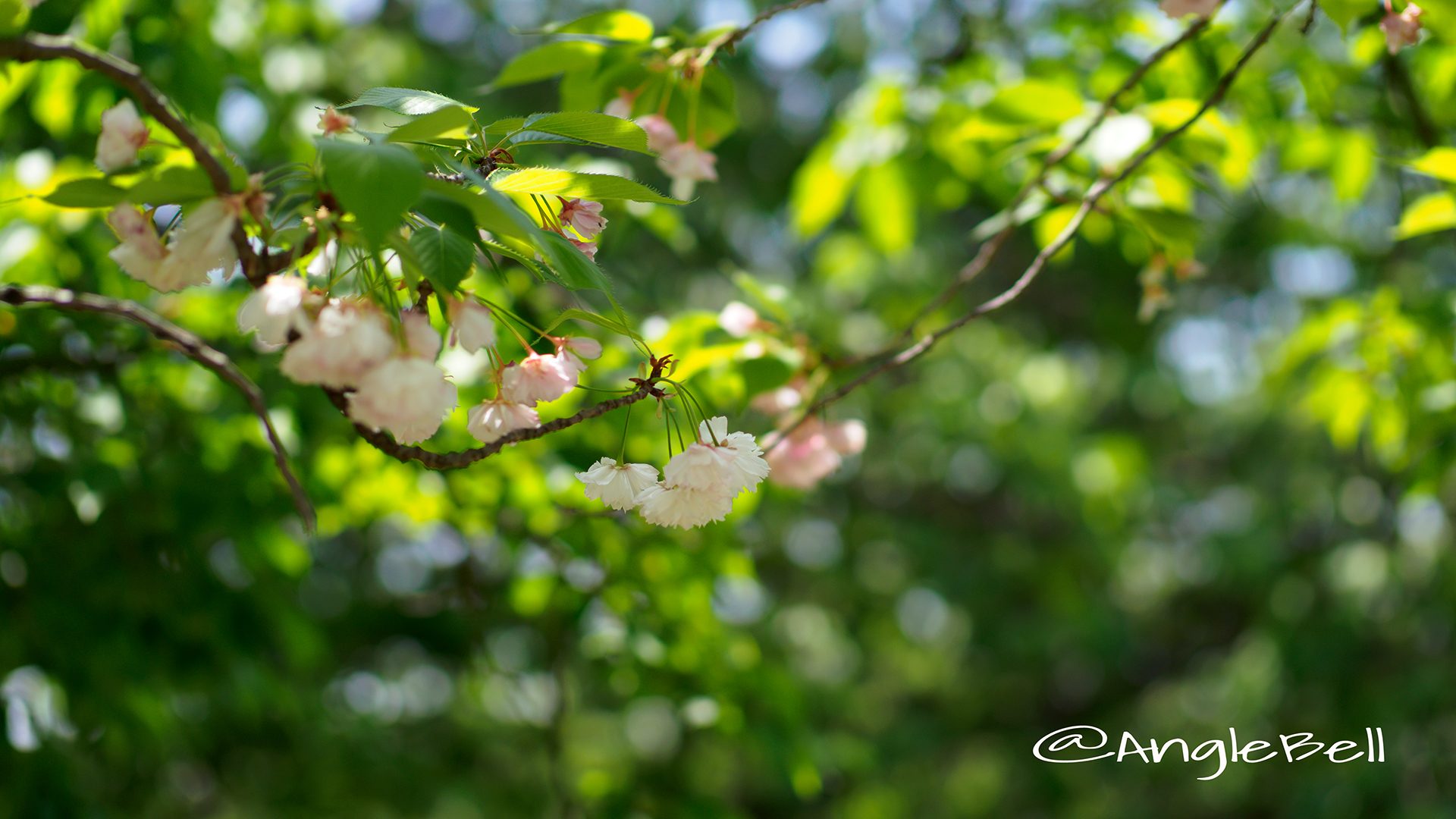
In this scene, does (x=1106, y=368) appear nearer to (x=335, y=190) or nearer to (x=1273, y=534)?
(x=1273, y=534)

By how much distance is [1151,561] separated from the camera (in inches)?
233

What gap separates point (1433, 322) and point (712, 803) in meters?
1.72

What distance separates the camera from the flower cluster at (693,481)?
966mm

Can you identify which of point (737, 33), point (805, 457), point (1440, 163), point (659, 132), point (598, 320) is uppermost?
point (737, 33)

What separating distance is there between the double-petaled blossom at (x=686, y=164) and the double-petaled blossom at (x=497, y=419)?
0.56 m

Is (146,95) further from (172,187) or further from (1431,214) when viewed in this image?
(1431,214)

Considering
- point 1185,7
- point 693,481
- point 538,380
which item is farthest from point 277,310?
point 1185,7

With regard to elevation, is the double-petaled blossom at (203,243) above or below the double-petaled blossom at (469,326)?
above

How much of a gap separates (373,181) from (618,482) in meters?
0.43

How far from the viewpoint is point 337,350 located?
729mm

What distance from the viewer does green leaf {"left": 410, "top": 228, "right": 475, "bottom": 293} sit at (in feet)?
2.46

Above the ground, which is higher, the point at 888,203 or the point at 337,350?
the point at 337,350

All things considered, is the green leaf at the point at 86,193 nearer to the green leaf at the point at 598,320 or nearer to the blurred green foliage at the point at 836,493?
the green leaf at the point at 598,320

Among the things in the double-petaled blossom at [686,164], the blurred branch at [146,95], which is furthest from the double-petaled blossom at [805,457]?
the blurred branch at [146,95]
